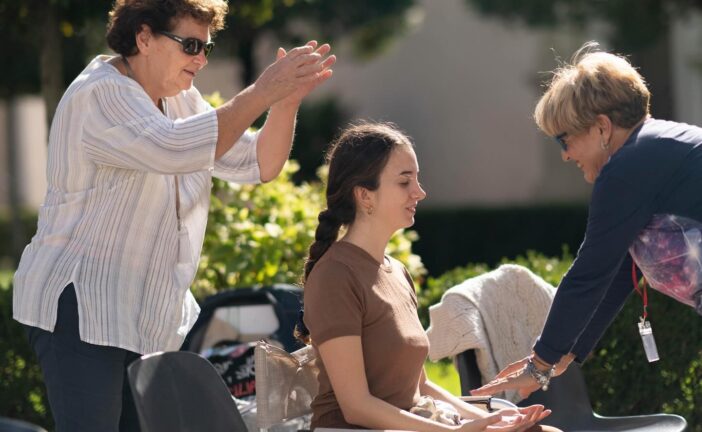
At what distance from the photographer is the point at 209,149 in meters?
3.14

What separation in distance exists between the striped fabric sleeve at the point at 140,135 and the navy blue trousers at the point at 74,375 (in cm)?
38

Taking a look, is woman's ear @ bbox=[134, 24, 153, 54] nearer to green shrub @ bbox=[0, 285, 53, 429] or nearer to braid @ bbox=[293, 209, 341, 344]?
braid @ bbox=[293, 209, 341, 344]

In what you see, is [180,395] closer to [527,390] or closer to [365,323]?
[365,323]

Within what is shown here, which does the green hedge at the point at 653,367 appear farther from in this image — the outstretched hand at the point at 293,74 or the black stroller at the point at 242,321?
the outstretched hand at the point at 293,74

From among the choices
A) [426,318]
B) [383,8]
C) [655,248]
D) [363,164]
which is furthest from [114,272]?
[383,8]

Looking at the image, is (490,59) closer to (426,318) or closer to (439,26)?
(439,26)

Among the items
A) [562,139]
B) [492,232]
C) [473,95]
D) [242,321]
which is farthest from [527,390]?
[473,95]

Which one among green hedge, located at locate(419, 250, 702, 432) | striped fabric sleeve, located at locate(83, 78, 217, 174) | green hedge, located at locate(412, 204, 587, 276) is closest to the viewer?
striped fabric sleeve, located at locate(83, 78, 217, 174)

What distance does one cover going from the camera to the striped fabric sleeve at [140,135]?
3.09 meters

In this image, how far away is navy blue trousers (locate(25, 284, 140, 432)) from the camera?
10.2ft

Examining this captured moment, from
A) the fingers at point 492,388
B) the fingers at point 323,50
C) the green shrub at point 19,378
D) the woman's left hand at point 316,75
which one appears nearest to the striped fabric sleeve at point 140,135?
the woman's left hand at point 316,75

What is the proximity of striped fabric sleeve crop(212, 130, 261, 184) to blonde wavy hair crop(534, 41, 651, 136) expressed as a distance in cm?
88

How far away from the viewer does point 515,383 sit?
11.9 ft

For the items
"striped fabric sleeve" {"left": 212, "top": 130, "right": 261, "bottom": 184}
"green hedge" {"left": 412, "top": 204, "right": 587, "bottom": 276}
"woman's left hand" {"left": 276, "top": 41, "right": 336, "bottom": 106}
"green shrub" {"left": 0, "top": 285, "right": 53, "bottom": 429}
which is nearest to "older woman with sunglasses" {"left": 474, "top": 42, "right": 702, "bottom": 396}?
"woman's left hand" {"left": 276, "top": 41, "right": 336, "bottom": 106}
